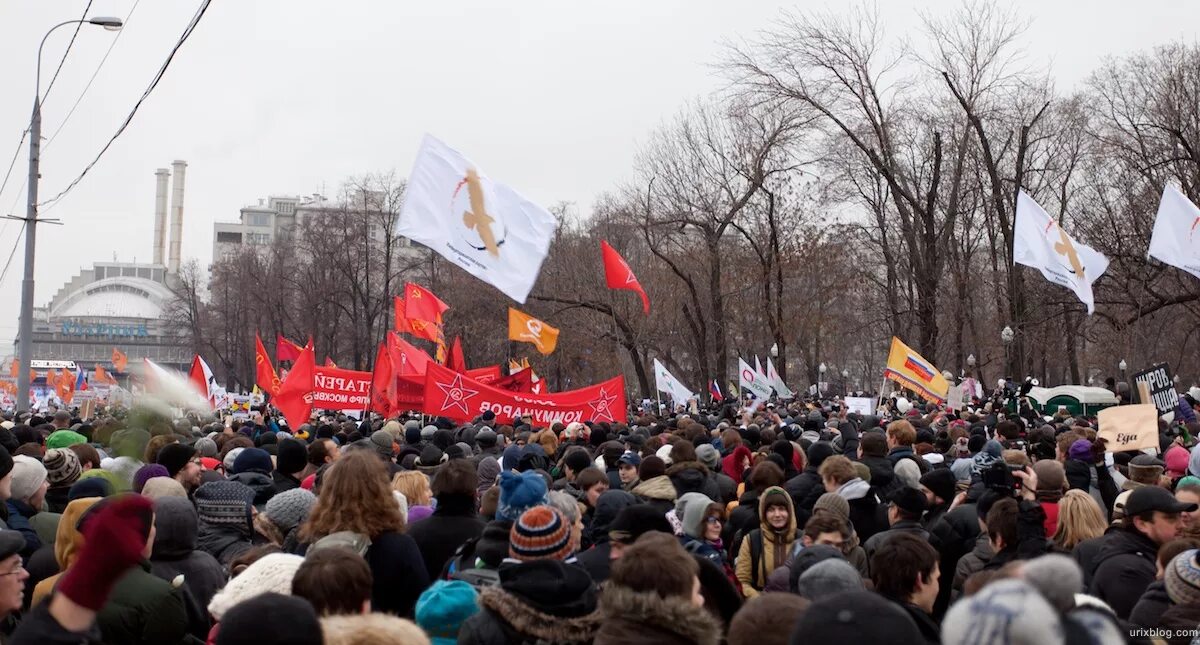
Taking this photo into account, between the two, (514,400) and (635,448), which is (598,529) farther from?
(514,400)

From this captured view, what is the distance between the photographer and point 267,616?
3037mm

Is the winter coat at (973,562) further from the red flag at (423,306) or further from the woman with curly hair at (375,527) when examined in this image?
the red flag at (423,306)

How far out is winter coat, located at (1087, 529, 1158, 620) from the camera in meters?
5.61

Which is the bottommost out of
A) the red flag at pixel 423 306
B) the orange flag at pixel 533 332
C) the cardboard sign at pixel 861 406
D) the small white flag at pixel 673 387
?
the cardboard sign at pixel 861 406

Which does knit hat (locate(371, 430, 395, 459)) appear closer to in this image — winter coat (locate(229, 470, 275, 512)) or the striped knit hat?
winter coat (locate(229, 470, 275, 512))

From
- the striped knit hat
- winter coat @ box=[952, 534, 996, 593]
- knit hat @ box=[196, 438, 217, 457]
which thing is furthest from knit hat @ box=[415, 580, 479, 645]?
knit hat @ box=[196, 438, 217, 457]

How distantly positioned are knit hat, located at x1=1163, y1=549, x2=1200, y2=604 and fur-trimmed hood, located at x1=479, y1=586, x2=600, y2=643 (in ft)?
7.40

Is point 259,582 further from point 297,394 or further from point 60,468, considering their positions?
point 297,394

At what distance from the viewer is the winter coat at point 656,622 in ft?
12.1

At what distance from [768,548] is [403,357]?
508 inches

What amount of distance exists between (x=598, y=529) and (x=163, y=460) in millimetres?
3162

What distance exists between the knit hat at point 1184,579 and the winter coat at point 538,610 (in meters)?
2.24

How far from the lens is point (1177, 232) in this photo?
15023 millimetres

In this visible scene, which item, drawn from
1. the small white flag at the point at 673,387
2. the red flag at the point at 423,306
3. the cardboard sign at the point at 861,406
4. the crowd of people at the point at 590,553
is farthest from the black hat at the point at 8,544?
the cardboard sign at the point at 861,406
